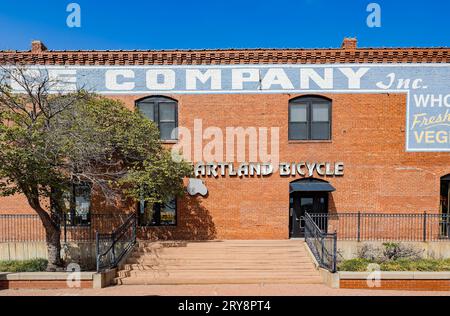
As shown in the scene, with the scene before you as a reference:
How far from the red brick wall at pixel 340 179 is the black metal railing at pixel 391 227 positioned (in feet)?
1.12

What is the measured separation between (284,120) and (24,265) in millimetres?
11397

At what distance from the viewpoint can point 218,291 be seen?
9305 millimetres

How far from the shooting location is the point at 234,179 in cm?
1373

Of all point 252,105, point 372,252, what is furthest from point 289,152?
point 372,252

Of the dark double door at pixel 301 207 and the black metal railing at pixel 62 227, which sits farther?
the dark double door at pixel 301 207

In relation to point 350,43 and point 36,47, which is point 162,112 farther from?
point 350,43

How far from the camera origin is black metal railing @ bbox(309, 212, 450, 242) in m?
13.4

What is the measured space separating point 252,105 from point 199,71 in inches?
109

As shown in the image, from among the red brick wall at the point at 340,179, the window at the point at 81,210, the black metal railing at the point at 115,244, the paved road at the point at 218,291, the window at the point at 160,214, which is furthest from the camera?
the window at the point at 160,214

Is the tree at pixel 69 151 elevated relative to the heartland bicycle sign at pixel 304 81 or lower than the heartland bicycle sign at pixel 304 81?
lower

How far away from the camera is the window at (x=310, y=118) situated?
13.9 m

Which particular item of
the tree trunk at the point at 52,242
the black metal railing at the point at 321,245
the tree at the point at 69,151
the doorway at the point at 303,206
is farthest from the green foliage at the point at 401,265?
the tree trunk at the point at 52,242

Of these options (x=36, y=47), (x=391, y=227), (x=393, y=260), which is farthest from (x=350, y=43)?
(x=36, y=47)

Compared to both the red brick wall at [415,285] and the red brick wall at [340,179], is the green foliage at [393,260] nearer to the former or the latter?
the red brick wall at [415,285]
